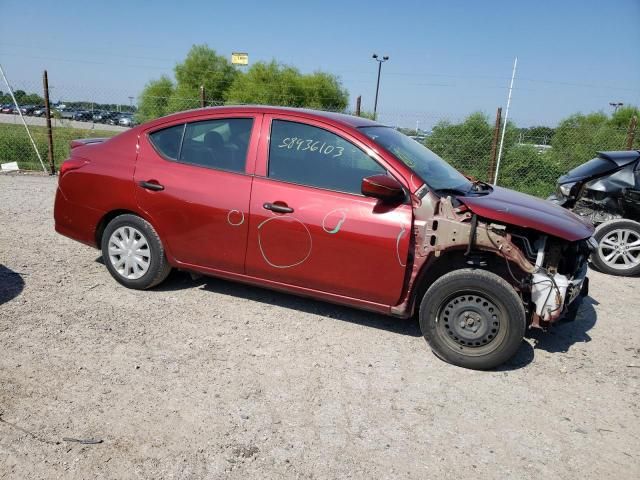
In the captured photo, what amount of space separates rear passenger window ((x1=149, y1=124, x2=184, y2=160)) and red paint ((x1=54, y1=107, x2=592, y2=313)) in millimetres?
56

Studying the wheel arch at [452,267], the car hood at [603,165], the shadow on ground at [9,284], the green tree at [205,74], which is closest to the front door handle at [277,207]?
the wheel arch at [452,267]

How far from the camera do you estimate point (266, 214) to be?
403cm

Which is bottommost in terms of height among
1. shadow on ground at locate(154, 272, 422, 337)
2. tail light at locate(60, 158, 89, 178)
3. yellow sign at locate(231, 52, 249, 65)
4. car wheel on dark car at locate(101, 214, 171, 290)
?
shadow on ground at locate(154, 272, 422, 337)

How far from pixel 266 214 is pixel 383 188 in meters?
0.98

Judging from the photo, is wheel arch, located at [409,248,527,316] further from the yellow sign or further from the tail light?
the yellow sign

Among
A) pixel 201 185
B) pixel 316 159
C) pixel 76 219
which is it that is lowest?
pixel 76 219

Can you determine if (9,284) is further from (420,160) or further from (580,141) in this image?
(580,141)

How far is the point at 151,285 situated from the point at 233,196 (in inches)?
50.3

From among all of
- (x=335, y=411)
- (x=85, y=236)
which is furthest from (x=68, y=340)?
(x=335, y=411)

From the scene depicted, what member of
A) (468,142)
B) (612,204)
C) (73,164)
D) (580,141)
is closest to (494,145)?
(468,142)

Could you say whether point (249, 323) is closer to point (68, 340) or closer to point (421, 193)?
point (68, 340)

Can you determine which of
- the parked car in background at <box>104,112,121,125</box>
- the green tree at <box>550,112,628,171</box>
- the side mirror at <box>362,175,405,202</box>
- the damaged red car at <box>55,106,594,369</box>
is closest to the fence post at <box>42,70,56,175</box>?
the damaged red car at <box>55,106,594,369</box>

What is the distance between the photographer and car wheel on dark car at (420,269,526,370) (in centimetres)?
356

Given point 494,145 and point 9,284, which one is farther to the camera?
point 494,145
